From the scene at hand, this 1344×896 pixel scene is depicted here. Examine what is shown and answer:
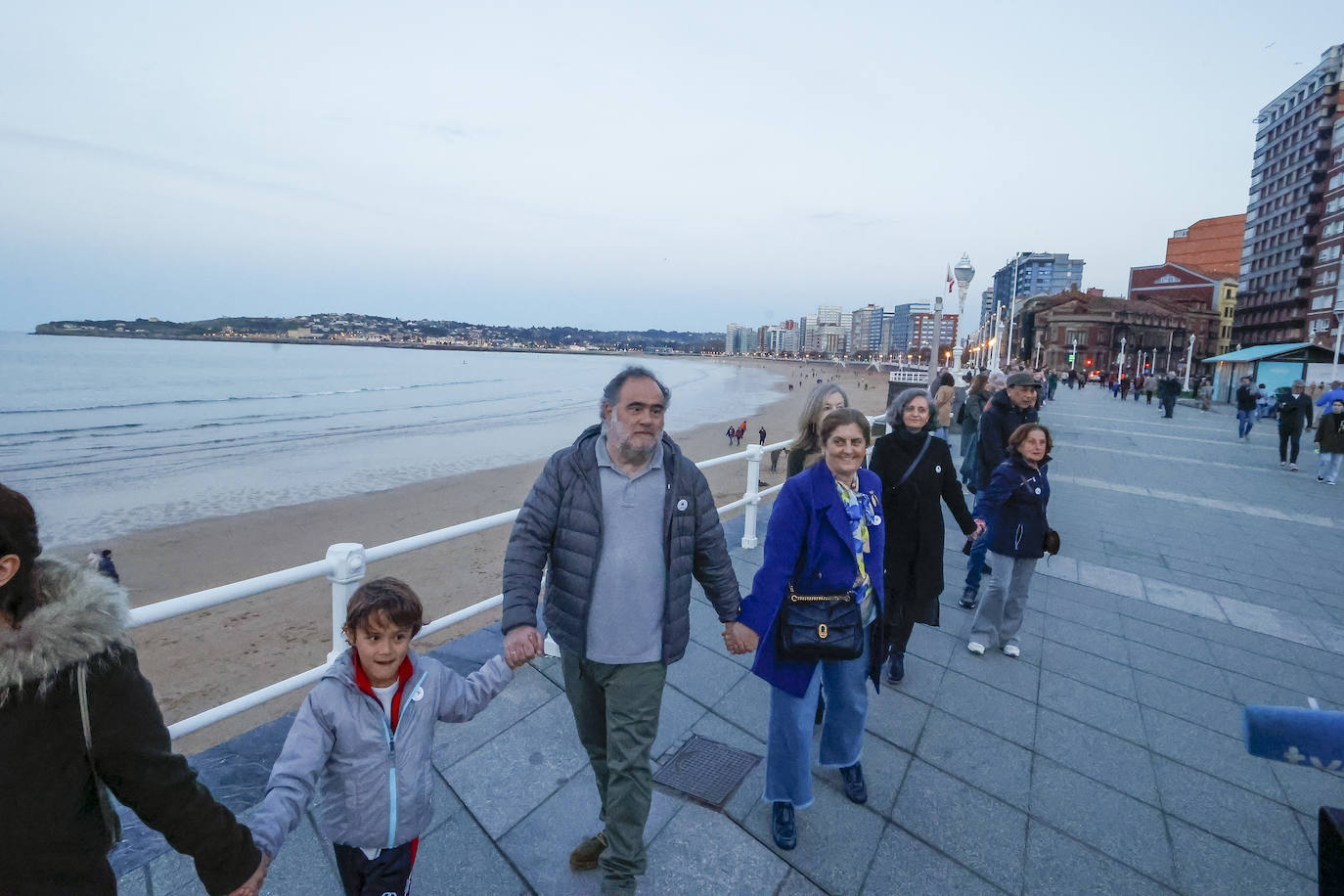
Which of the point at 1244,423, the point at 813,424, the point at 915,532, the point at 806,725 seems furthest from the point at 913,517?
the point at 1244,423

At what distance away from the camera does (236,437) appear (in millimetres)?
29484

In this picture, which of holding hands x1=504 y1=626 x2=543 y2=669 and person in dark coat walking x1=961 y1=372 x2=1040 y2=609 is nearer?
holding hands x1=504 y1=626 x2=543 y2=669

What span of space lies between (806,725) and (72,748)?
7.39ft

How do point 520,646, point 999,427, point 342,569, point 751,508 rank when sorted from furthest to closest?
point 751,508, point 999,427, point 342,569, point 520,646

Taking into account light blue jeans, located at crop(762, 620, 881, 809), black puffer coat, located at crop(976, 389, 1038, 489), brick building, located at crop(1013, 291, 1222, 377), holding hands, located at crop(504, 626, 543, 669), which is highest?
brick building, located at crop(1013, 291, 1222, 377)

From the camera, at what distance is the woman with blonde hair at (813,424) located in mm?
3387

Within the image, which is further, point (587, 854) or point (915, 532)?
point (915, 532)

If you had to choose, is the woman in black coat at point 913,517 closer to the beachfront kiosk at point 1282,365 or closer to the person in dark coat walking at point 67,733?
the person in dark coat walking at point 67,733

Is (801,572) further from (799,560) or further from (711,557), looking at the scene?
(711,557)

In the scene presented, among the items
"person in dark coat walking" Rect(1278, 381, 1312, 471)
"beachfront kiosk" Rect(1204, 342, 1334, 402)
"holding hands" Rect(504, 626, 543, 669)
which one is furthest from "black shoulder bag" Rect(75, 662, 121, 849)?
"beachfront kiosk" Rect(1204, 342, 1334, 402)

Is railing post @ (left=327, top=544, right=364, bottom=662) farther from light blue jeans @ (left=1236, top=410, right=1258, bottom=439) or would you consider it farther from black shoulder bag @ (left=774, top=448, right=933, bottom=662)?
light blue jeans @ (left=1236, top=410, right=1258, bottom=439)

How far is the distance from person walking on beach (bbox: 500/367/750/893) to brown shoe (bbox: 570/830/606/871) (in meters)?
0.12

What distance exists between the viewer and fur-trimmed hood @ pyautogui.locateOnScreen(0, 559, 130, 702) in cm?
113

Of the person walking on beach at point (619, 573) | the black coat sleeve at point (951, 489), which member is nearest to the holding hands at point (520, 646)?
the person walking on beach at point (619, 573)
